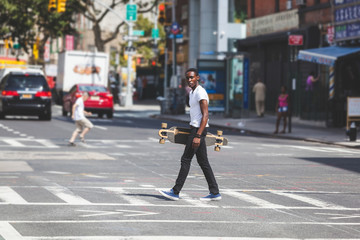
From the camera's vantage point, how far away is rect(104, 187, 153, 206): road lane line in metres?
12.4

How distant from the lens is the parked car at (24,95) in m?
36.7

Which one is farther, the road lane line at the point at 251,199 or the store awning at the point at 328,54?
the store awning at the point at 328,54

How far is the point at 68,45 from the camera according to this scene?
340 ft

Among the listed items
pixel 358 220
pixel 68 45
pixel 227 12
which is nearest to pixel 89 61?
pixel 227 12

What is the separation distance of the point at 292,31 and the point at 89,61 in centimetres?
1488

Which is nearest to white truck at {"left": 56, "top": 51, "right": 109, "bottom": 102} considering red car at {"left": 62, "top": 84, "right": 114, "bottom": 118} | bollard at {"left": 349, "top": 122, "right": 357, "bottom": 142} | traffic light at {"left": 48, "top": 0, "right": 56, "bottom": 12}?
traffic light at {"left": 48, "top": 0, "right": 56, "bottom": 12}

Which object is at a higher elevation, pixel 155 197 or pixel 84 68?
pixel 84 68

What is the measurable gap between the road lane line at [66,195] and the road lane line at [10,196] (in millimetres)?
561

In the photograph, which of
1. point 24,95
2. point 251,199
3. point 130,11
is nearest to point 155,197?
point 251,199

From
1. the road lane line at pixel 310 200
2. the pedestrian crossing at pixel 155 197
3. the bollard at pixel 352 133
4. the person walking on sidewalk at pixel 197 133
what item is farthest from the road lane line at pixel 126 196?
the bollard at pixel 352 133

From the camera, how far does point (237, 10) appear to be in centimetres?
6175

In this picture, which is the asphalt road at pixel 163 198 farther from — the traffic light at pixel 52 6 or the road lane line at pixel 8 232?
the traffic light at pixel 52 6

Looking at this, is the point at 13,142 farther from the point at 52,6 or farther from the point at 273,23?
the point at 273,23

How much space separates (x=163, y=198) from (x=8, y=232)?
376 cm
